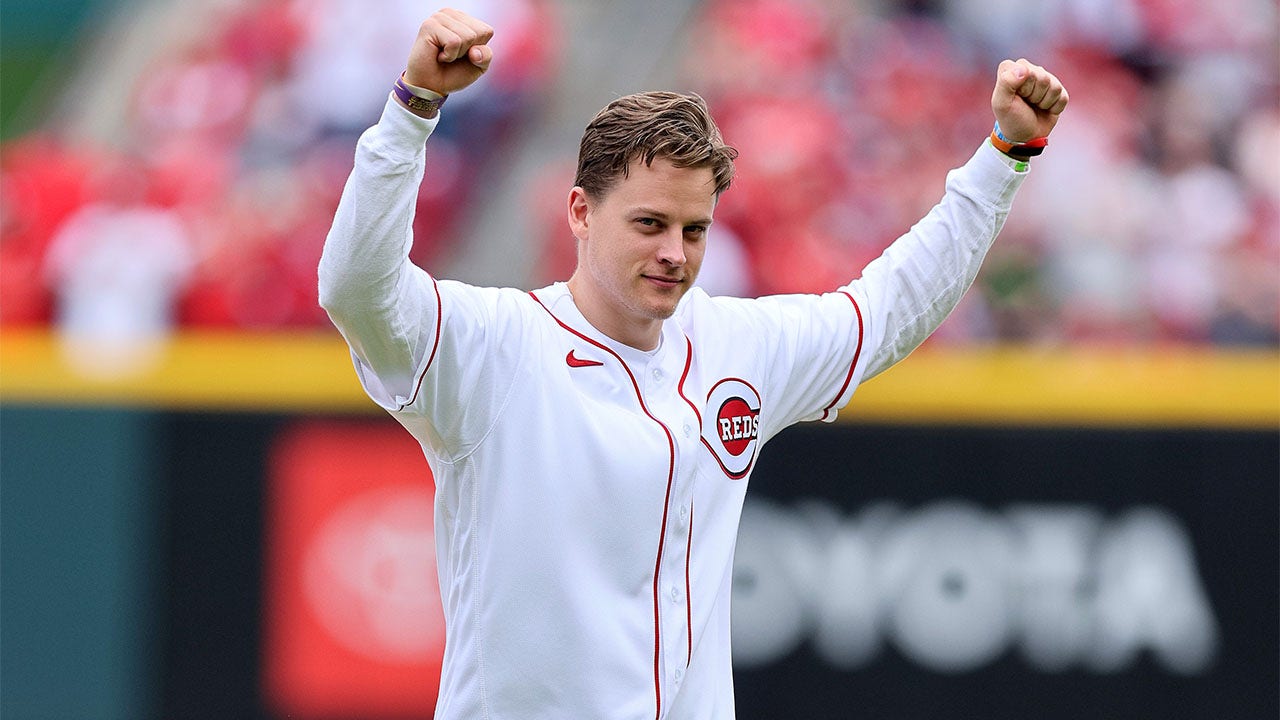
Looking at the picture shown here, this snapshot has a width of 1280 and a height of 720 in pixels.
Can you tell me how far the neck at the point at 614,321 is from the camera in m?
2.85

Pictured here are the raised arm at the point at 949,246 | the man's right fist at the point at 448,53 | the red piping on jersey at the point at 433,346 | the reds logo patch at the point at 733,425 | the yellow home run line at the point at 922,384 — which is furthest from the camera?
the yellow home run line at the point at 922,384

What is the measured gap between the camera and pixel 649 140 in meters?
2.73

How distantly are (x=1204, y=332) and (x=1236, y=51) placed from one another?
2.40 meters

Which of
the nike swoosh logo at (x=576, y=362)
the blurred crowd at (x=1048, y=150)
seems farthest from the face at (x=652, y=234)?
the blurred crowd at (x=1048, y=150)

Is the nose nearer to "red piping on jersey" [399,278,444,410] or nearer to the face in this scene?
the face

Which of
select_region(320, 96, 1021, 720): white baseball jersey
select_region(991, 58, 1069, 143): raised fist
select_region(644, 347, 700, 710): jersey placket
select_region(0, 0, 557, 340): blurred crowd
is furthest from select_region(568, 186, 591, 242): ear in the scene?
select_region(0, 0, 557, 340): blurred crowd

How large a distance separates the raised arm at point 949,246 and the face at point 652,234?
551 millimetres

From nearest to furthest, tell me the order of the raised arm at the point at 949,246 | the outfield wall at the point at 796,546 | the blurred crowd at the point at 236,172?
the raised arm at the point at 949,246, the outfield wall at the point at 796,546, the blurred crowd at the point at 236,172

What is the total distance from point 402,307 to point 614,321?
465mm

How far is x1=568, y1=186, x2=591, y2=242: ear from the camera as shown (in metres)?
2.85

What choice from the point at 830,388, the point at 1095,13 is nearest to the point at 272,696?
the point at 830,388

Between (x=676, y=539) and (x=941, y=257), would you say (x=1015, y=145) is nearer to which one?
(x=941, y=257)

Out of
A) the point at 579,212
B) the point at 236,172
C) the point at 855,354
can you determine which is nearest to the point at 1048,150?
the point at 236,172

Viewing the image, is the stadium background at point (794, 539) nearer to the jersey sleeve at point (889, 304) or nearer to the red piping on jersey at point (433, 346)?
the jersey sleeve at point (889, 304)
